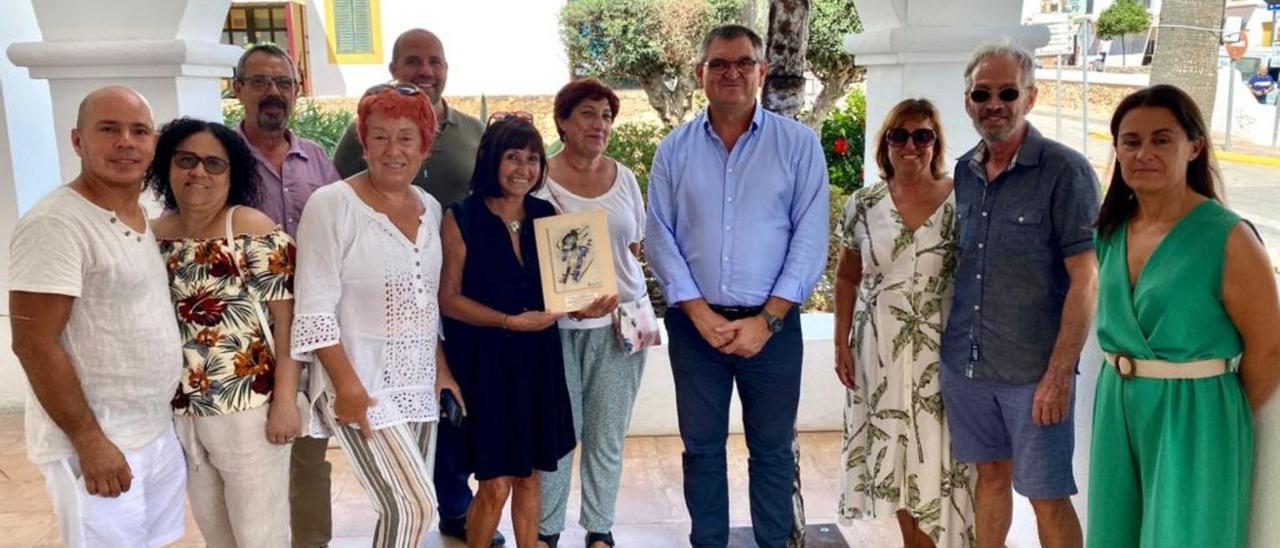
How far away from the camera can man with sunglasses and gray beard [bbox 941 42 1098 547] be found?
2.75 m


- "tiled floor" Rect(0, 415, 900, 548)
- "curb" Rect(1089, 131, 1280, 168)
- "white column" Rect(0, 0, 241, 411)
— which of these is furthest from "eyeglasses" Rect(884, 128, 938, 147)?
"curb" Rect(1089, 131, 1280, 168)

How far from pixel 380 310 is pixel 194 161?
2.01 ft

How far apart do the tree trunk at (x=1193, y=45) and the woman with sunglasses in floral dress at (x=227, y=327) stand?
6.60 meters

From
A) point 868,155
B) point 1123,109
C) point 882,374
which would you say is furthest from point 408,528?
point 868,155

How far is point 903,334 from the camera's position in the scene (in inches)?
121

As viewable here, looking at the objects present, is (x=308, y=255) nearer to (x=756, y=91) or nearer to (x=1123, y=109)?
(x=756, y=91)

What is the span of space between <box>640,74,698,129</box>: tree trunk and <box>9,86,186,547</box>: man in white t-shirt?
9.97 meters

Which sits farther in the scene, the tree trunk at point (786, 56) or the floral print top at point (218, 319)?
the tree trunk at point (786, 56)

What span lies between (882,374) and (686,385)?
64 centimetres

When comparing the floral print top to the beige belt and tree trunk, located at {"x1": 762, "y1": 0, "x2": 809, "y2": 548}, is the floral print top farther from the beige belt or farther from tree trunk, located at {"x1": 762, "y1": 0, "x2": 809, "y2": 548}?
the beige belt

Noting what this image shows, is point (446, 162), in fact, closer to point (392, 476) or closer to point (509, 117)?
point (509, 117)

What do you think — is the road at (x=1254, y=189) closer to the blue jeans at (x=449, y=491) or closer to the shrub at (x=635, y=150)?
the shrub at (x=635, y=150)

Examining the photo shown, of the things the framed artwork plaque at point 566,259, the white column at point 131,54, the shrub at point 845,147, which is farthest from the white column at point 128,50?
the shrub at point 845,147

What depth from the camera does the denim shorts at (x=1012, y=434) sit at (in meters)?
2.82
